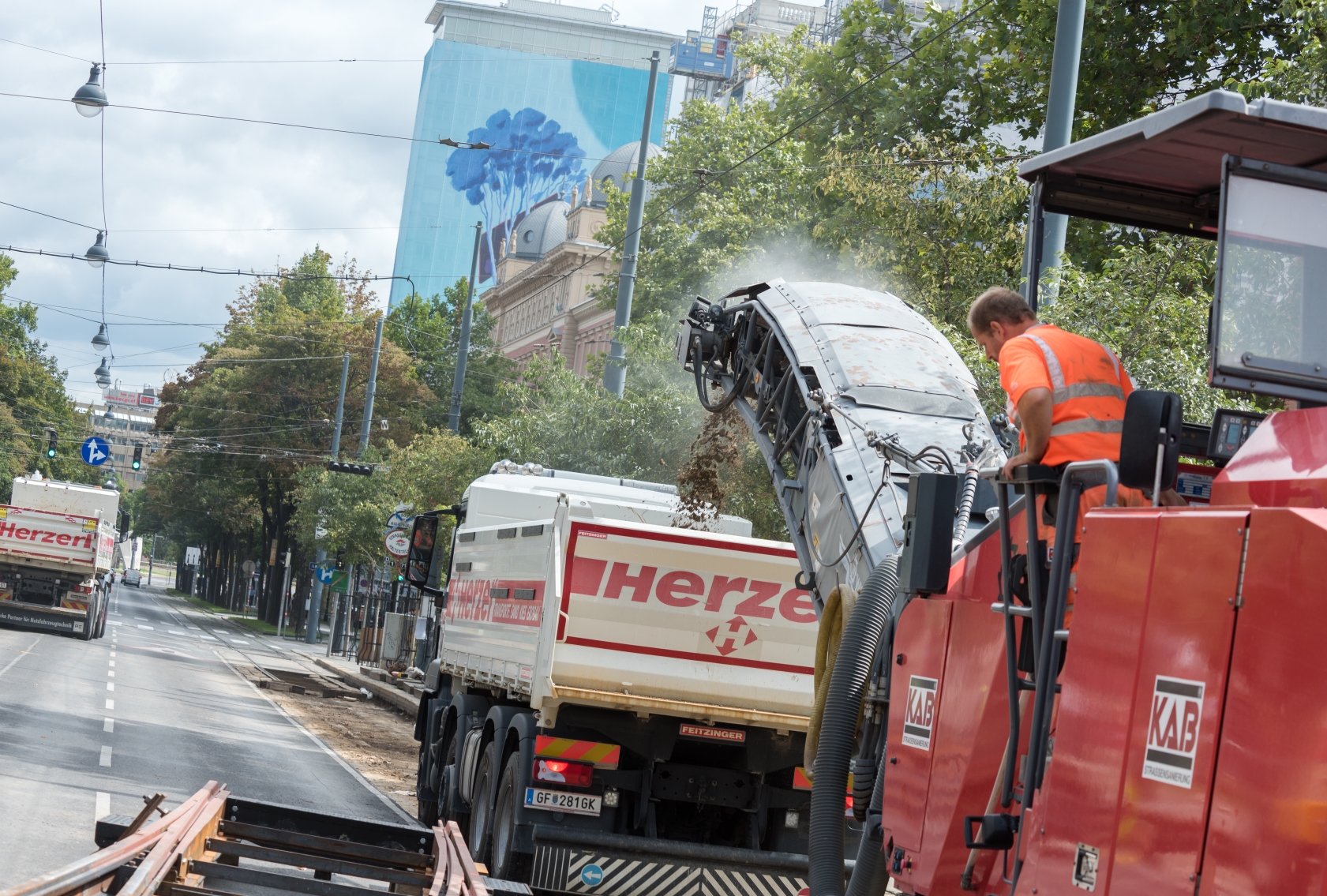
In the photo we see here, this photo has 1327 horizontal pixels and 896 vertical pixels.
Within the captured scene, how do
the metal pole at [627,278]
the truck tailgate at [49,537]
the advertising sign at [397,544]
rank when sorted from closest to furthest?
the metal pole at [627,278]
the advertising sign at [397,544]
the truck tailgate at [49,537]

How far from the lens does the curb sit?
27.8m

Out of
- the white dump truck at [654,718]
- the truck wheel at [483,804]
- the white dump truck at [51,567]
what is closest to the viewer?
the white dump truck at [654,718]

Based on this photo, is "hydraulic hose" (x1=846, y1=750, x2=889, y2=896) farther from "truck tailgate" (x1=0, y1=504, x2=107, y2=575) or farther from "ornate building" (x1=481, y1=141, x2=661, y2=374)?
"ornate building" (x1=481, y1=141, x2=661, y2=374)

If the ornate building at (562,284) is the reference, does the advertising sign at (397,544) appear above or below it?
below

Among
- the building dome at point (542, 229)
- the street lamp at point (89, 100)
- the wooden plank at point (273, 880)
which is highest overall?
the building dome at point (542, 229)

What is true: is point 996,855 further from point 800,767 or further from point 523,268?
point 523,268

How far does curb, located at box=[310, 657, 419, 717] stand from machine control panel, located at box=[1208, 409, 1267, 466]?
2014 cm

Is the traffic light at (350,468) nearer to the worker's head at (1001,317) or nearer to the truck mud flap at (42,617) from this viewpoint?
the truck mud flap at (42,617)

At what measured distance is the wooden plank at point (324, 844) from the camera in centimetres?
827

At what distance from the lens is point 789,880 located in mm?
9727

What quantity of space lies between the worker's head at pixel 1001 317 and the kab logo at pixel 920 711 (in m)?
1.17

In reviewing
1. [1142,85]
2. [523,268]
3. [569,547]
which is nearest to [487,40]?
[523,268]

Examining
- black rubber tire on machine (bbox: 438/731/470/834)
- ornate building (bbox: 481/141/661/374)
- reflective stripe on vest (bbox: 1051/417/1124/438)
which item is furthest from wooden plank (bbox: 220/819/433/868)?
ornate building (bbox: 481/141/661/374)

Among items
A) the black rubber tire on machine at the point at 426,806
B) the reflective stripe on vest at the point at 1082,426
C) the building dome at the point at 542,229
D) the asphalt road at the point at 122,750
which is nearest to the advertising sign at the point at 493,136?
the building dome at the point at 542,229
